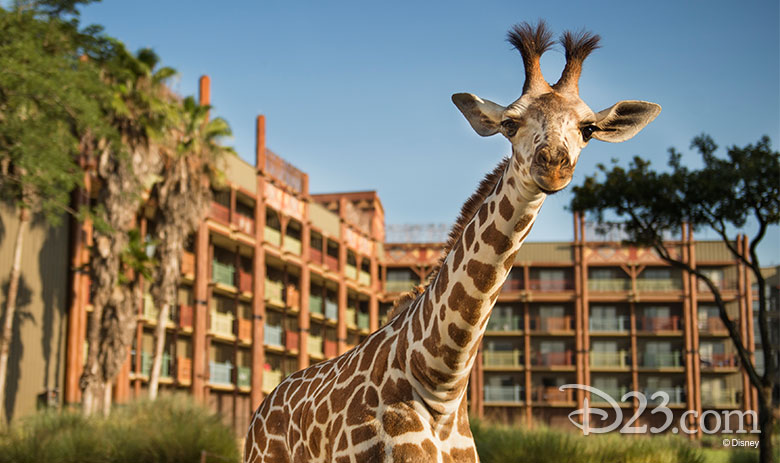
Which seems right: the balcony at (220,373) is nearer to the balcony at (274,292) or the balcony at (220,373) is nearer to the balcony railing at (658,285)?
the balcony at (274,292)

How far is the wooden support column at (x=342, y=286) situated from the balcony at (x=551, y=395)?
14005 millimetres

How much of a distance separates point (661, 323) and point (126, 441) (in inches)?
1853

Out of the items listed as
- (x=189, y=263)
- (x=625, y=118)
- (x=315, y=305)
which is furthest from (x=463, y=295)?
(x=315, y=305)

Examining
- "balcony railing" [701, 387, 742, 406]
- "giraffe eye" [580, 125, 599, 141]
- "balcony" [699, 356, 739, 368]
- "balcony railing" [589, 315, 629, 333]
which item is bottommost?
"balcony railing" [701, 387, 742, 406]

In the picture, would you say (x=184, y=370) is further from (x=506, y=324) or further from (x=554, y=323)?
(x=554, y=323)

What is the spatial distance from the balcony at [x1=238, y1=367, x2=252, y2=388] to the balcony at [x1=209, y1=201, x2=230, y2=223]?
24.3ft

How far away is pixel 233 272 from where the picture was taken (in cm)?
4306

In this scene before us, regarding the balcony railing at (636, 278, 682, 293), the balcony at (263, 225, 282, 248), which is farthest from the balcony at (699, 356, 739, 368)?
the balcony at (263, 225, 282, 248)

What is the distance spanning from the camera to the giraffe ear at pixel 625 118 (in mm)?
4516

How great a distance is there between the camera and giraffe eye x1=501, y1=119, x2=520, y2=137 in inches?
175

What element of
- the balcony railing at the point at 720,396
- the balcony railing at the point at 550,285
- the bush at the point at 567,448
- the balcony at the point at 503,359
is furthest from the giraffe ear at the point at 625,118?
the balcony railing at the point at 720,396

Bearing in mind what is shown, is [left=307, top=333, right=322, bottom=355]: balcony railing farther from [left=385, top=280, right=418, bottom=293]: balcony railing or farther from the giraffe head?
the giraffe head

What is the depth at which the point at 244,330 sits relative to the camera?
43469 mm

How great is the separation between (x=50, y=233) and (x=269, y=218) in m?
17.8
